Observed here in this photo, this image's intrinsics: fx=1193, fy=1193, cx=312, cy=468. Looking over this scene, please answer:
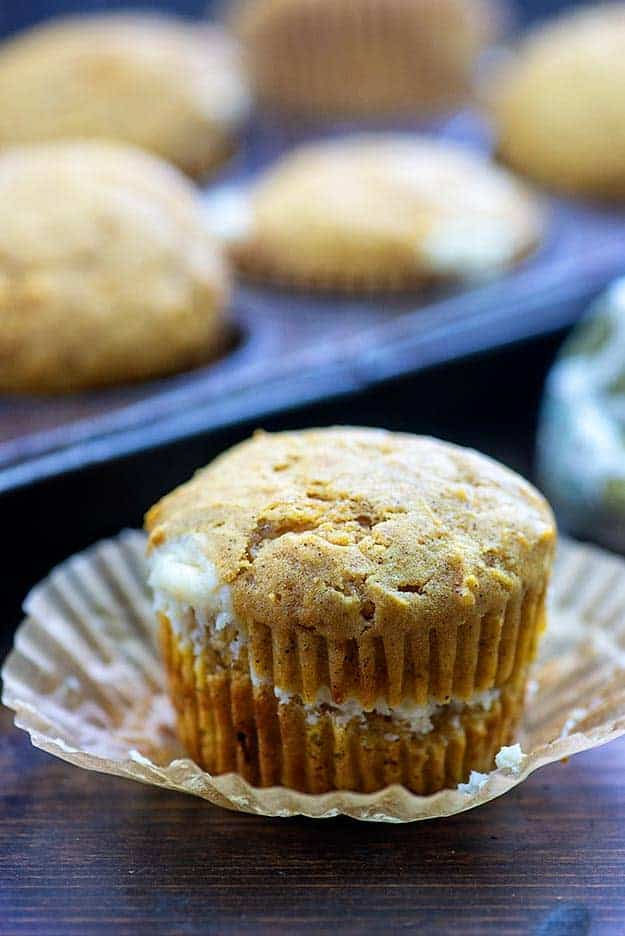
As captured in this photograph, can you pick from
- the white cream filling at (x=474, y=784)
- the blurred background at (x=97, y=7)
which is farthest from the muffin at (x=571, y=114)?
the white cream filling at (x=474, y=784)

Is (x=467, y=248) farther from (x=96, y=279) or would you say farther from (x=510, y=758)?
(x=510, y=758)

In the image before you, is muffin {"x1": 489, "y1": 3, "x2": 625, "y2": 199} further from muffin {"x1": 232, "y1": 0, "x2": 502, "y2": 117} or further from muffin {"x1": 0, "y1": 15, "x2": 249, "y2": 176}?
muffin {"x1": 0, "y1": 15, "x2": 249, "y2": 176}

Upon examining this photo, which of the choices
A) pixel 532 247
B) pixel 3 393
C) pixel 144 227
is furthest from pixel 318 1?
pixel 3 393

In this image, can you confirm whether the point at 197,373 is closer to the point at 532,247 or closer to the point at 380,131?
the point at 532,247

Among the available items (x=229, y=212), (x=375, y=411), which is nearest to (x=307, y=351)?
(x=375, y=411)

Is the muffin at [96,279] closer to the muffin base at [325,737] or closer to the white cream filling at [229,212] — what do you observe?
the white cream filling at [229,212]
